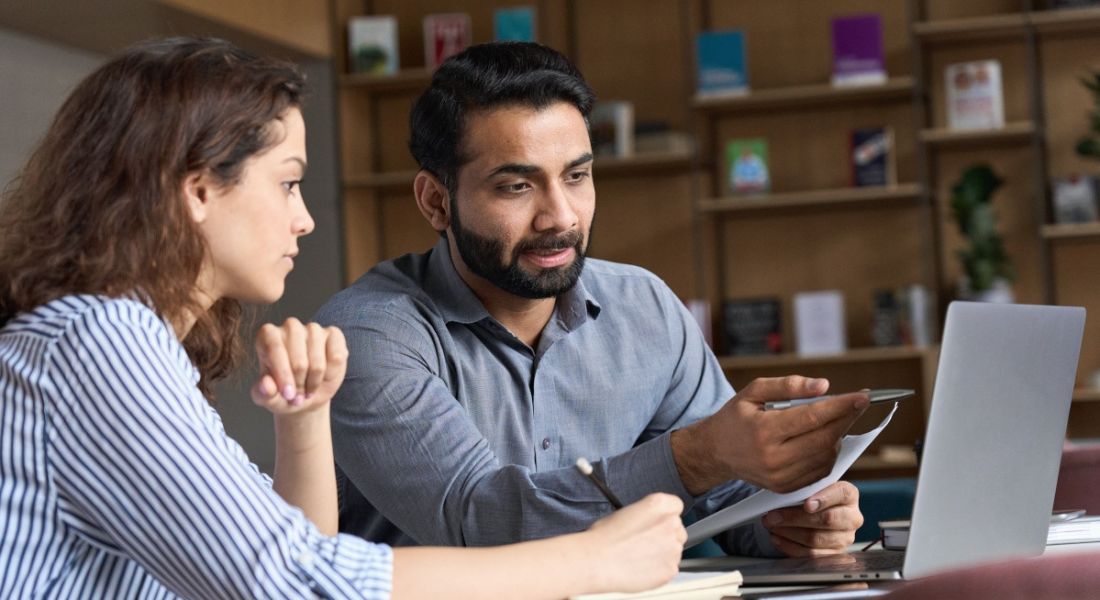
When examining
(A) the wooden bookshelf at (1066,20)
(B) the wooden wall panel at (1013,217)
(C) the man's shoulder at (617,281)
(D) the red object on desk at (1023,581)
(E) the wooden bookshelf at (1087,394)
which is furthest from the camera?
(B) the wooden wall panel at (1013,217)

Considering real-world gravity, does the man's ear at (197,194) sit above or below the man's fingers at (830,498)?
above

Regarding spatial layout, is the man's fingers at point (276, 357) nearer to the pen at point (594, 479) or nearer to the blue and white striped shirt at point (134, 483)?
the blue and white striped shirt at point (134, 483)

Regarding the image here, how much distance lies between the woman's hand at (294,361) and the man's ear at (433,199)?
2.72 feet

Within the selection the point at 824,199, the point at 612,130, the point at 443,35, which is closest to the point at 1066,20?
the point at 824,199

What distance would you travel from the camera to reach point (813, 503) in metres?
1.60

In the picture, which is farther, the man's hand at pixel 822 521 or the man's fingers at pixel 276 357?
the man's hand at pixel 822 521

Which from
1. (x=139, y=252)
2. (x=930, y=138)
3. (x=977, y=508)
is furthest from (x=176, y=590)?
(x=930, y=138)

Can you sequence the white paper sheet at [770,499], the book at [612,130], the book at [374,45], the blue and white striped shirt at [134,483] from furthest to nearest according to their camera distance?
the book at [374,45]
the book at [612,130]
the white paper sheet at [770,499]
the blue and white striped shirt at [134,483]

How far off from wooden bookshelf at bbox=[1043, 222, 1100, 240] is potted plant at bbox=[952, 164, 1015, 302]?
174mm

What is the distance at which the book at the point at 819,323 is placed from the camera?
17.1 feet

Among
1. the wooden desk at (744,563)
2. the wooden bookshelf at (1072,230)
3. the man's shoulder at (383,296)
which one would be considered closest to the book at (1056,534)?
the wooden desk at (744,563)

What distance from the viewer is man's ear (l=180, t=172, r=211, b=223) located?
3.89ft

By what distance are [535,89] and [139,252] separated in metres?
0.90

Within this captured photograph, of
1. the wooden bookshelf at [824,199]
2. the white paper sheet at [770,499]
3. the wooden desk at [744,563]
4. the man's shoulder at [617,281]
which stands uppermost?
the wooden bookshelf at [824,199]
